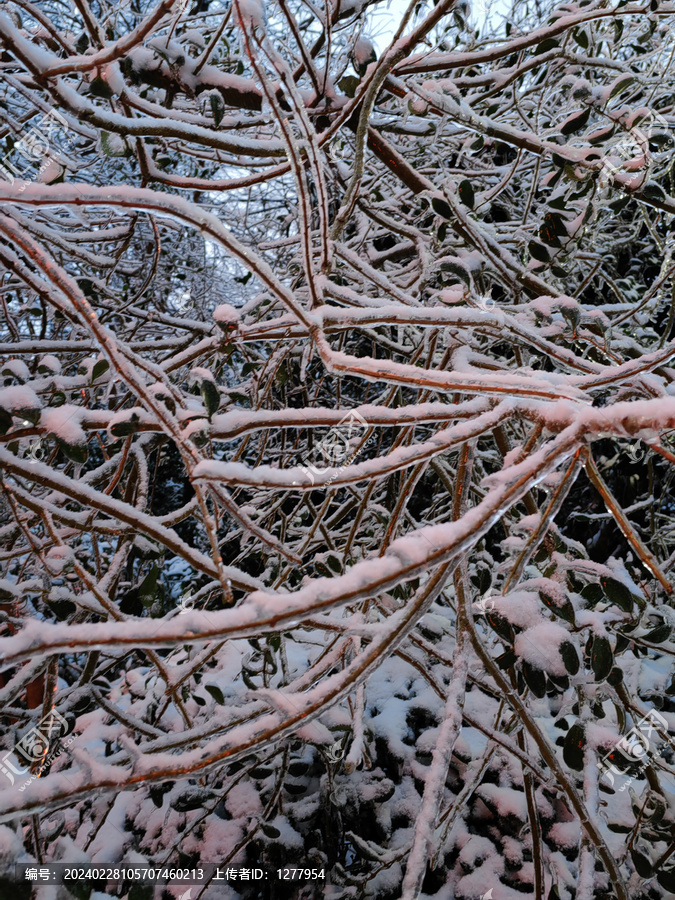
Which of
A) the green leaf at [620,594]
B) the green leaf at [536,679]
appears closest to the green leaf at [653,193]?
the green leaf at [620,594]

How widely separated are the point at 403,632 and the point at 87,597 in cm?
91

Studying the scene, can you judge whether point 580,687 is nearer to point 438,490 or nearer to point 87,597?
point 87,597

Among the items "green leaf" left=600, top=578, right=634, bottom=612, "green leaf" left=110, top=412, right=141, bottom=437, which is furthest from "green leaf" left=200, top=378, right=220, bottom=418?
"green leaf" left=600, top=578, right=634, bottom=612

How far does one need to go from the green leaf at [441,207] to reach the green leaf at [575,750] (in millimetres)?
1185

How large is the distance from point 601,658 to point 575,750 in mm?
218

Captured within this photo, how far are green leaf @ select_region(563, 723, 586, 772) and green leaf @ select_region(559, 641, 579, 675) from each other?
0.95 feet

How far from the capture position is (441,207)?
1.22 m

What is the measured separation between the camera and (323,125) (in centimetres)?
159

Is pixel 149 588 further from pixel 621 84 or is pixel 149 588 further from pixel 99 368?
pixel 621 84

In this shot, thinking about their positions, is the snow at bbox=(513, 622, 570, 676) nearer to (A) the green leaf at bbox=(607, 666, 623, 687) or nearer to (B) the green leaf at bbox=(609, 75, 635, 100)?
(A) the green leaf at bbox=(607, 666, 623, 687)

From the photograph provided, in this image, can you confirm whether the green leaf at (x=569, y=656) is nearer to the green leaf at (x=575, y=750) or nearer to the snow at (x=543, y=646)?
the snow at (x=543, y=646)

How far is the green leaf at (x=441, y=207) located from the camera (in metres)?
1.22

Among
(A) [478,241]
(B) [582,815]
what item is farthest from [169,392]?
(B) [582,815]

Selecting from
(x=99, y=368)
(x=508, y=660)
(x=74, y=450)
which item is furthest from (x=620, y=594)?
(x=99, y=368)
